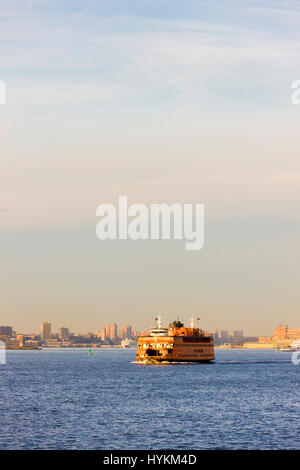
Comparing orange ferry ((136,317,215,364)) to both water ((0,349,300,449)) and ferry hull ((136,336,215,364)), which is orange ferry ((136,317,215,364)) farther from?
water ((0,349,300,449))

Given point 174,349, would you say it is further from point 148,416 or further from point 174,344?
point 148,416

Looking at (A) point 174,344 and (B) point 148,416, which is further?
(A) point 174,344

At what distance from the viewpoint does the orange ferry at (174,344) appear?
188 metres

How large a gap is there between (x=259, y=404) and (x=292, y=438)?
94.0 feet

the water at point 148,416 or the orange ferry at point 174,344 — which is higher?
the orange ferry at point 174,344

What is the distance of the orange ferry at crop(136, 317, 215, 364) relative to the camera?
618ft

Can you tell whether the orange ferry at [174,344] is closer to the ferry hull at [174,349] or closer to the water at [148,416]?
the ferry hull at [174,349]

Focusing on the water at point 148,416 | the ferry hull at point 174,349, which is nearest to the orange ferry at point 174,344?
the ferry hull at point 174,349

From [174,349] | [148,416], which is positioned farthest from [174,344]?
[148,416]

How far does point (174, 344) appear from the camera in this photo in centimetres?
18825

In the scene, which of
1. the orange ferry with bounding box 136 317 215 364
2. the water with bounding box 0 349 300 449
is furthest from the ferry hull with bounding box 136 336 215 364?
the water with bounding box 0 349 300 449

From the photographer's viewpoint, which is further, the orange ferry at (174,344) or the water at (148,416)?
the orange ferry at (174,344)

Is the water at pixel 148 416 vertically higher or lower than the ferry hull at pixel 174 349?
lower
